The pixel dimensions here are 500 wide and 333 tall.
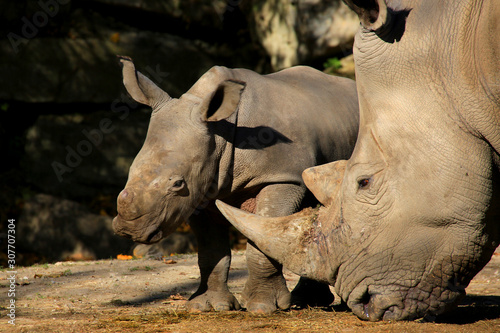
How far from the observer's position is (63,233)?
1001cm

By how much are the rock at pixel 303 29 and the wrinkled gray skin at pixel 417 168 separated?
261 inches

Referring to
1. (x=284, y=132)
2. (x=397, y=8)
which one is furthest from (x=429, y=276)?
(x=284, y=132)

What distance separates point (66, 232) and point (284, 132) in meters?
6.24

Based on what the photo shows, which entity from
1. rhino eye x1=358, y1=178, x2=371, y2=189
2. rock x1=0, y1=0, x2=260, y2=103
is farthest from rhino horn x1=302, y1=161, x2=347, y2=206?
rock x1=0, y1=0, x2=260, y2=103

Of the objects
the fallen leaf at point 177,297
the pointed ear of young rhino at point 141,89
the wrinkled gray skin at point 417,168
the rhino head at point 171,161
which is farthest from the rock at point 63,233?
the wrinkled gray skin at point 417,168

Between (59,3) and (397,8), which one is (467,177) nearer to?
(397,8)

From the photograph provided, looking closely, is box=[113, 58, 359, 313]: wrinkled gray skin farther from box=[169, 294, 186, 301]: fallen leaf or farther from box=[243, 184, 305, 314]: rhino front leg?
box=[169, 294, 186, 301]: fallen leaf

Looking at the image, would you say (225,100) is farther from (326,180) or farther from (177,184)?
(326,180)

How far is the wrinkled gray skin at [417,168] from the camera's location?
120 inches

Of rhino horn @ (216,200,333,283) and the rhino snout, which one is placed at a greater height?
rhino horn @ (216,200,333,283)

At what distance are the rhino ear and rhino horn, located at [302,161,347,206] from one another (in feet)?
2.90

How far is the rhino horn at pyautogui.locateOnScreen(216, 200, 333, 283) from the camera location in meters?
3.55

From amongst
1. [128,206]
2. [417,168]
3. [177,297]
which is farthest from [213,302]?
[417,168]

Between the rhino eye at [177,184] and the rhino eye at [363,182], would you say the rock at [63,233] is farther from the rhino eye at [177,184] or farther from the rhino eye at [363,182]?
the rhino eye at [363,182]
